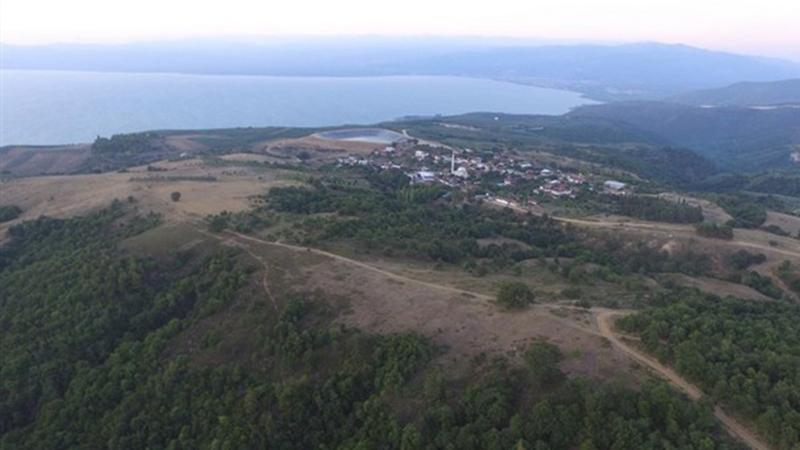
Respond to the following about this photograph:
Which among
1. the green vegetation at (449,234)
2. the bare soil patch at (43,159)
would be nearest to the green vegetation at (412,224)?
the green vegetation at (449,234)

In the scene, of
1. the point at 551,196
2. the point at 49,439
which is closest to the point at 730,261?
the point at 551,196

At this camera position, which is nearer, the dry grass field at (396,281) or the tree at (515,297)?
the dry grass field at (396,281)

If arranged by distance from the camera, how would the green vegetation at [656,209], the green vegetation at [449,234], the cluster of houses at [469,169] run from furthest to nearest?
the cluster of houses at [469,169] < the green vegetation at [656,209] < the green vegetation at [449,234]

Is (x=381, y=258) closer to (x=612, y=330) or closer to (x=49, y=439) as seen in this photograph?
(x=612, y=330)

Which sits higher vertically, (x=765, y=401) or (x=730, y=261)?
(x=765, y=401)

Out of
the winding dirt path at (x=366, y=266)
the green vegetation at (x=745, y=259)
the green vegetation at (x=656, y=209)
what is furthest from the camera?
the green vegetation at (x=656, y=209)

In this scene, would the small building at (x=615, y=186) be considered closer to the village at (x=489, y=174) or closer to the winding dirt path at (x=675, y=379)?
the village at (x=489, y=174)

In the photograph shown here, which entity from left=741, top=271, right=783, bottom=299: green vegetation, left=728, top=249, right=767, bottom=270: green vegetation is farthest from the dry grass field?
left=741, top=271, right=783, bottom=299: green vegetation
